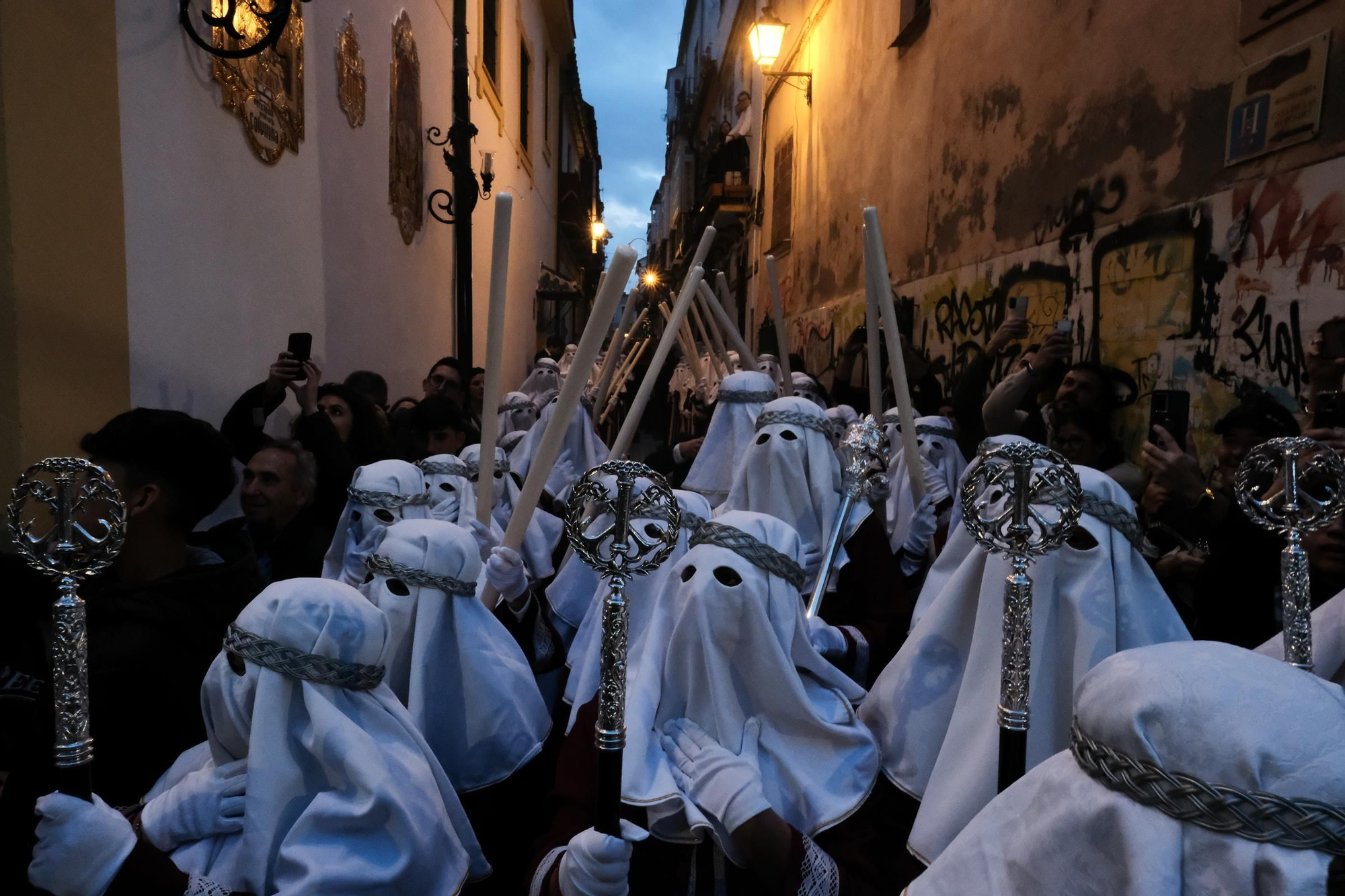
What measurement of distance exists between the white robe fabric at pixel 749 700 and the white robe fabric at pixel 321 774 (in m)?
0.47

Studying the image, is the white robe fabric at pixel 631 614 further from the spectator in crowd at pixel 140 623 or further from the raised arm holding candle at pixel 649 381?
the spectator in crowd at pixel 140 623

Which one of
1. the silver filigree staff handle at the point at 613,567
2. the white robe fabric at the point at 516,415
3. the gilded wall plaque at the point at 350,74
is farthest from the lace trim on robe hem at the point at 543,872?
the gilded wall plaque at the point at 350,74

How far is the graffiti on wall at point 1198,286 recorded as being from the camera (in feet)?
11.0

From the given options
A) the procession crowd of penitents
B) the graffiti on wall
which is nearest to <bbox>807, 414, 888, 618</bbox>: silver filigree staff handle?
the procession crowd of penitents

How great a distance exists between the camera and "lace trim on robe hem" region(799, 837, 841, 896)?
1866 millimetres

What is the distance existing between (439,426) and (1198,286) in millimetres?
3933

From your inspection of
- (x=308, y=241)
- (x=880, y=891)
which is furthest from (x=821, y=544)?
(x=308, y=241)

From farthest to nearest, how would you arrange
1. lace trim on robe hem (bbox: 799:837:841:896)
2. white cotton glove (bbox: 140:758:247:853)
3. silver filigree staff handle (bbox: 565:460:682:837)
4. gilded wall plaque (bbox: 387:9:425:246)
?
gilded wall plaque (bbox: 387:9:425:246) < lace trim on robe hem (bbox: 799:837:841:896) < white cotton glove (bbox: 140:758:247:853) < silver filigree staff handle (bbox: 565:460:682:837)

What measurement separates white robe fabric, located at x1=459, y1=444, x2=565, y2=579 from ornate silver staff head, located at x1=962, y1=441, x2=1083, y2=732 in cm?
292

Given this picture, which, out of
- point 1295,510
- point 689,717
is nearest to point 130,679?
point 689,717

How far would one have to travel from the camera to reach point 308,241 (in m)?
5.79

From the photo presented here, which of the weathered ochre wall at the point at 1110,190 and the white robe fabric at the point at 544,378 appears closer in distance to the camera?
the weathered ochre wall at the point at 1110,190

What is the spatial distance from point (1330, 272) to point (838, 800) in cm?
285

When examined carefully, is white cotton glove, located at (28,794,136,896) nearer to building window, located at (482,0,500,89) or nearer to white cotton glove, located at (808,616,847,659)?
white cotton glove, located at (808,616,847,659)
